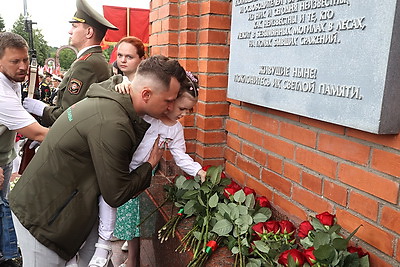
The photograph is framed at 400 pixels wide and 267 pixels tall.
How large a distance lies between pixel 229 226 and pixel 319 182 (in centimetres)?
50

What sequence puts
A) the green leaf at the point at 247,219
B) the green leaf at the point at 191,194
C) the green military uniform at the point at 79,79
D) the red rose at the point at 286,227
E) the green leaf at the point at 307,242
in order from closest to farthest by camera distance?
1. the green leaf at the point at 307,242
2. the red rose at the point at 286,227
3. the green leaf at the point at 247,219
4. the green leaf at the point at 191,194
5. the green military uniform at the point at 79,79

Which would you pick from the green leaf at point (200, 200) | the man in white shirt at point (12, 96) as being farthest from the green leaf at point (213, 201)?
the man in white shirt at point (12, 96)

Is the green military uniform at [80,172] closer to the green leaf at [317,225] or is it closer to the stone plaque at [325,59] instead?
the stone plaque at [325,59]

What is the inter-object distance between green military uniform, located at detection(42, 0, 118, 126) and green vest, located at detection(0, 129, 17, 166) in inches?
10.8

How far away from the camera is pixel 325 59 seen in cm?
148

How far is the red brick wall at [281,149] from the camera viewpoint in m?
1.37

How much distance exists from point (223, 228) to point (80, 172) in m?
0.76

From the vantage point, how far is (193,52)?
2637 mm

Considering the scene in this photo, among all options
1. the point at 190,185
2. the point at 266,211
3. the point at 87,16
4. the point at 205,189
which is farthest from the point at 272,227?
the point at 87,16

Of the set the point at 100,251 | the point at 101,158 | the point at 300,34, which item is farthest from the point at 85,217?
the point at 300,34

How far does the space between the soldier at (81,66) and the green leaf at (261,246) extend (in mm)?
1782

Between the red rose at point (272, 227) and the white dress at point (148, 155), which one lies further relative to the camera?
the white dress at point (148, 155)

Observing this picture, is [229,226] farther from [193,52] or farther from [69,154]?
[193,52]

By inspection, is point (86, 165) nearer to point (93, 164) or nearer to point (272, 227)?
point (93, 164)
